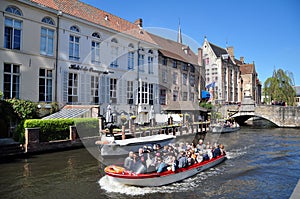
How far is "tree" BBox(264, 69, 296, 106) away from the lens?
41719 mm

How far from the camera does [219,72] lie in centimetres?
4812

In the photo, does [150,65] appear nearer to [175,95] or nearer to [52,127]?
[175,95]

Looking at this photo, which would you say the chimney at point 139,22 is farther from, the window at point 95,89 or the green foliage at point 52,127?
the green foliage at point 52,127

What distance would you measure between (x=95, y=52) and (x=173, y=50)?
16.9 meters

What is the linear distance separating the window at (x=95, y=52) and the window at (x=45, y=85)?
436cm

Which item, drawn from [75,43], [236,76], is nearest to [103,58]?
[75,43]

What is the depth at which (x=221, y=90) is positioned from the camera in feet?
158

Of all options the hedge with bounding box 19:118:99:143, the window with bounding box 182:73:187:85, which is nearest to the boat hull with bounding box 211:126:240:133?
the window with bounding box 182:73:187:85

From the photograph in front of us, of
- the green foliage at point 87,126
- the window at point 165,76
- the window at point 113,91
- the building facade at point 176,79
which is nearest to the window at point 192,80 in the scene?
the building facade at point 176,79

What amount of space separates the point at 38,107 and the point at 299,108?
34.5m

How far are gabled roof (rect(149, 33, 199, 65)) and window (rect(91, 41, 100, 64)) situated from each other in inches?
428

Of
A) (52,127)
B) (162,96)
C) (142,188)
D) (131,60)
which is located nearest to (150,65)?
(131,60)

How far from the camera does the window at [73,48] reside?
67.7 ft

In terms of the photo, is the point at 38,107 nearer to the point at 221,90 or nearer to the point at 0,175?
the point at 0,175
